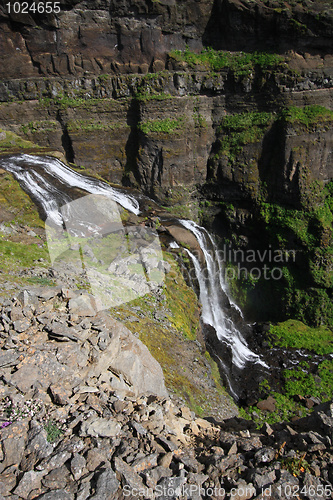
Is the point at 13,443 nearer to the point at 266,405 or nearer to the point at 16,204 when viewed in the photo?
the point at 16,204

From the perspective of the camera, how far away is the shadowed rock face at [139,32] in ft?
56.6

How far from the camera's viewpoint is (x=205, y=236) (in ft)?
54.3

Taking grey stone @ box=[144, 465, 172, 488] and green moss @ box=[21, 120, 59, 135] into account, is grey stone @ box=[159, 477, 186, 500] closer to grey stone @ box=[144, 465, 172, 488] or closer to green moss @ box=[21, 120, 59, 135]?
grey stone @ box=[144, 465, 172, 488]

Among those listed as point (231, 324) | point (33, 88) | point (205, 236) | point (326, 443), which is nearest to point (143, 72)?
point (33, 88)

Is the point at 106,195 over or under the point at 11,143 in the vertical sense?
under

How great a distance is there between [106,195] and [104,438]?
11877 mm

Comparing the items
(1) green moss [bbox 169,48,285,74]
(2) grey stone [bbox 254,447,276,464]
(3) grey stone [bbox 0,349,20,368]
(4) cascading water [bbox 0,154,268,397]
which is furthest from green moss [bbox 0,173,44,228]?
(1) green moss [bbox 169,48,285,74]

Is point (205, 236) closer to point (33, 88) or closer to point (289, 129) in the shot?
point (289, 129)

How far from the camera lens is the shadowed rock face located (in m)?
17.2

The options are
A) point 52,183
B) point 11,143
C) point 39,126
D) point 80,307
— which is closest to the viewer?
point 80,307

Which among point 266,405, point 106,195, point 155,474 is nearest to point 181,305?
point 266,405

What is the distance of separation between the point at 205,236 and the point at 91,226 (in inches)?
245

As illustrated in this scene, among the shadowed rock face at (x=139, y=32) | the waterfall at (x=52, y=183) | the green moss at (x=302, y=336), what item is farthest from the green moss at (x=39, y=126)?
the green moss at (x=302, y=336)

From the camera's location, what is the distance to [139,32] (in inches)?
723
